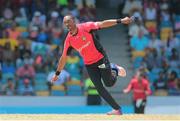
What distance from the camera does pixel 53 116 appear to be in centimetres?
1248

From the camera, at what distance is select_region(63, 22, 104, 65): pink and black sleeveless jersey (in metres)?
12.3

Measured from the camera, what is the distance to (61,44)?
22141 millimetres

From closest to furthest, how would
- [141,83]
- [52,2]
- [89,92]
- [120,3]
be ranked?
[141,83] → [89,92] → [52,2] → [120,3]

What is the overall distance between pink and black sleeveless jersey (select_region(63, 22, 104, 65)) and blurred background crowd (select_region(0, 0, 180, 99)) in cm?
783

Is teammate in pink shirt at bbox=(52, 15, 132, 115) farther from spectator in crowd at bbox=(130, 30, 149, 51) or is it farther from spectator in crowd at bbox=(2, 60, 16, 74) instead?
spectator in crowd at bbox=(130, 30, 149, 51)

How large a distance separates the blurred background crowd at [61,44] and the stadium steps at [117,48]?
0.30 metres

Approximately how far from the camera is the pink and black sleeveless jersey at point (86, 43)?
12266 mm

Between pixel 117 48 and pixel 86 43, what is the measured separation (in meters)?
11.1

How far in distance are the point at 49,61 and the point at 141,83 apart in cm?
422

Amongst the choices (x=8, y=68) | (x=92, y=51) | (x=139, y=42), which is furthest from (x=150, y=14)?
(x=92, y=51)

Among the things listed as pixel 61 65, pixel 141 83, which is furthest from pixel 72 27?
pixel 141 83

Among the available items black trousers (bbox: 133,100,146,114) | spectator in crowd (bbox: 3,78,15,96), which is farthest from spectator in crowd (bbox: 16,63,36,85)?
black trousers (bbox: 133,100,146,114)

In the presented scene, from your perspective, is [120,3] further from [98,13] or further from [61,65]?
[61,65]

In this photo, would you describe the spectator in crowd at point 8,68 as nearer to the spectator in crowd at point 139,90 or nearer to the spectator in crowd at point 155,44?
the spectator in crowd at point 139,90
